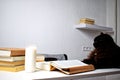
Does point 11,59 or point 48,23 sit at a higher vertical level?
point 48,23

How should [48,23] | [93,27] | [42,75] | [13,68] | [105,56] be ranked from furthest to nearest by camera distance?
[93,27]
[48,23]
[105,56]
[13,68]
[42,75]

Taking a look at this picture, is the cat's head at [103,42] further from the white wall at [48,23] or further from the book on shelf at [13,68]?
the white wall at [48,23]

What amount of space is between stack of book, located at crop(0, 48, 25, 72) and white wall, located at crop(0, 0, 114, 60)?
1345mm

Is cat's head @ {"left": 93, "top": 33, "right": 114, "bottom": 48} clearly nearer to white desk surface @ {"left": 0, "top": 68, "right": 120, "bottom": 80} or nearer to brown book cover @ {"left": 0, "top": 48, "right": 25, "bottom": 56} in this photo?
white desk surface @ {"left": 0, "top": 68, "right": 120, "bottom": 80}

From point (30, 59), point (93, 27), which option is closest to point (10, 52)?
point (30, 59)

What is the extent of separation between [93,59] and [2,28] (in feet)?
4.77

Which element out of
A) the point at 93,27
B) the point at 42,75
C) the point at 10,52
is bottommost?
the point at 42,75

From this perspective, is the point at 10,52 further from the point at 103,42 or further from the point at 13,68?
the point at 103,42

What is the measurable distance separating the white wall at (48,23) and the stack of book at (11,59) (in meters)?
1.34

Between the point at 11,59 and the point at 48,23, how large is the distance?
1.83m

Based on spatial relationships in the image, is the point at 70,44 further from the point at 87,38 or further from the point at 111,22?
the point at 111,22

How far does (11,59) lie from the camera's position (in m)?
0.97

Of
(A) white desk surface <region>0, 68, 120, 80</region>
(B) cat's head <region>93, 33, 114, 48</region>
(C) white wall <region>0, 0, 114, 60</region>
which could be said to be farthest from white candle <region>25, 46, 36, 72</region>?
(C) white wall <region>0, 0, 114, 60</region>

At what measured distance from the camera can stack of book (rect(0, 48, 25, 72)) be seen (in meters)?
0.97
